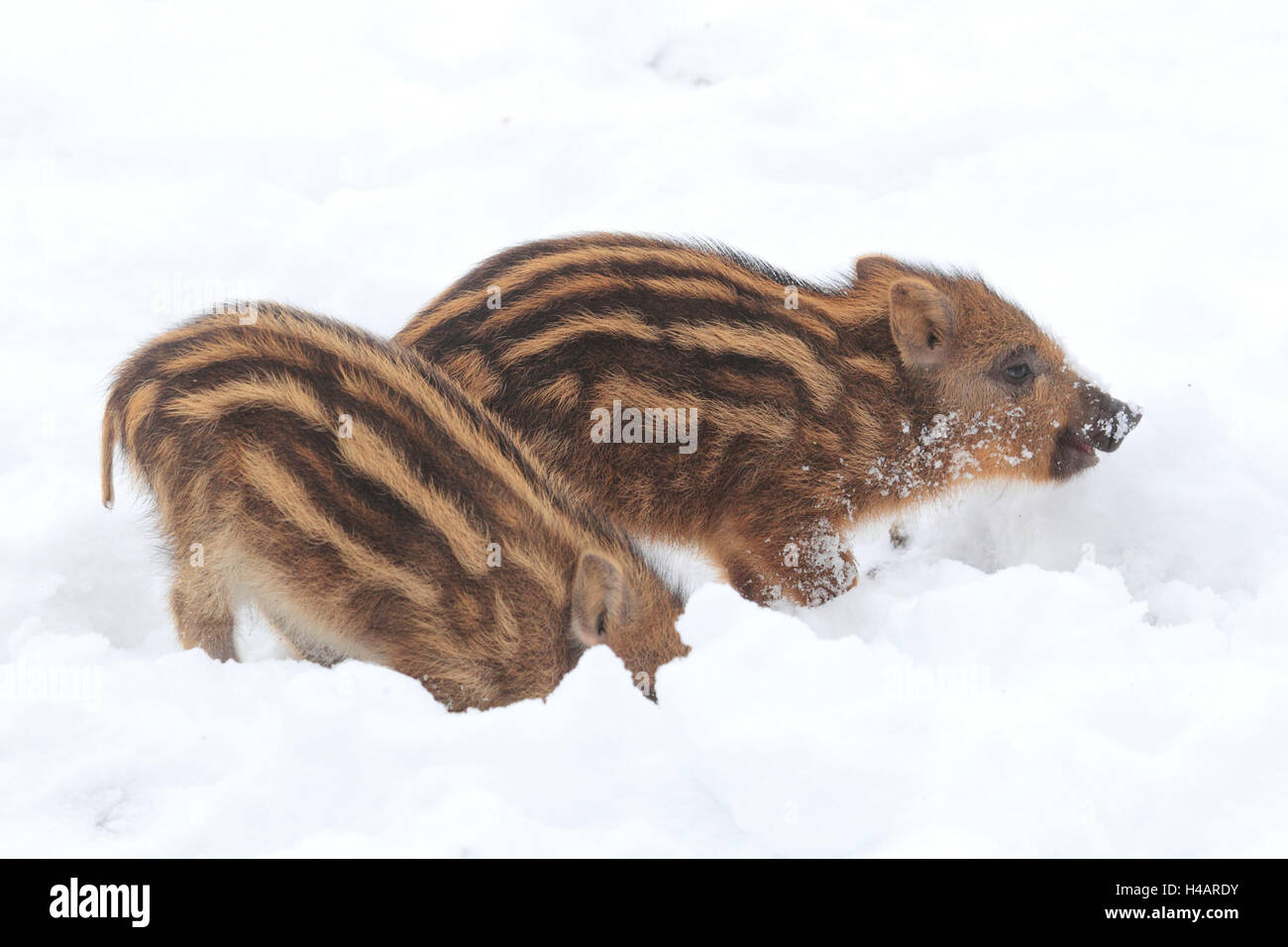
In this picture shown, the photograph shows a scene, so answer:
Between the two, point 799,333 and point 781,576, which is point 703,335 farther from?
point 781,576

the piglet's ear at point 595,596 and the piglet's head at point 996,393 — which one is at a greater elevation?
the piglet's head at point 996,393

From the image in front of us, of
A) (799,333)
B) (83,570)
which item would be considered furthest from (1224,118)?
(83,570)

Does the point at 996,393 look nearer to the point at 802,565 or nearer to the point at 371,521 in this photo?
the point at 802,565

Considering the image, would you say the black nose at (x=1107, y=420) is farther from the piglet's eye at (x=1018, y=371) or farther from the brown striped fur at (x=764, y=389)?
the piglet's eye at (x=1018, y=371)

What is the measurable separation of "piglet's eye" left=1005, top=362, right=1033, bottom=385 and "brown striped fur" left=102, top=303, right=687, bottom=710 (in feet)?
5.61

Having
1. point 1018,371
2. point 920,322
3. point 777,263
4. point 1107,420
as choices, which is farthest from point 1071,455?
point 777,263

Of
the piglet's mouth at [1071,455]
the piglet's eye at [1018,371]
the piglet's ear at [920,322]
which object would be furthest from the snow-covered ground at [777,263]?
the piglet's ear at [920,322]

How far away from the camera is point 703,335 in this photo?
4730 millimetres

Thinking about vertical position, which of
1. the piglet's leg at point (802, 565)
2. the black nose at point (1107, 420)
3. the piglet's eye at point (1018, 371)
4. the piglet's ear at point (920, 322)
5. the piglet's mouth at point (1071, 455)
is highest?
the piglet's ear at point (920, 322)

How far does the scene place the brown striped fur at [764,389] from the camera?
4730 mm

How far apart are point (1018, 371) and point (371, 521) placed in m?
2.51

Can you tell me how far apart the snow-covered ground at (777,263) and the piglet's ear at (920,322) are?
74 centimetres

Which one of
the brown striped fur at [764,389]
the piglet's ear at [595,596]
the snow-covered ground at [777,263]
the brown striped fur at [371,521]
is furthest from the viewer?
the brown striped fur at [764,389]

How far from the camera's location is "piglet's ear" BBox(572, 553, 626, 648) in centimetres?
386
